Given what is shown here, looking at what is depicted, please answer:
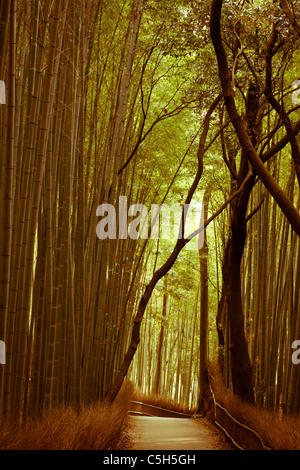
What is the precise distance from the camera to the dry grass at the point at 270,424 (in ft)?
9.13

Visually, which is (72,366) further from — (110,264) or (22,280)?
(110,264)

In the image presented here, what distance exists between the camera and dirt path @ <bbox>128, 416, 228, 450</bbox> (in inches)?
153

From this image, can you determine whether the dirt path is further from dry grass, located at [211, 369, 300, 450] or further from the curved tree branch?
the curved tree branch

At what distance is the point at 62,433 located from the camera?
2377 mm

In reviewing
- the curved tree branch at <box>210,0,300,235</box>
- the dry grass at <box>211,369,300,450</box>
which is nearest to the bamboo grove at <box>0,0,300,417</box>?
the curved tree branch at <box>210,0,300,235</box>

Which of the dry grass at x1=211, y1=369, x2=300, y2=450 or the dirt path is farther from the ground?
the dry grass at x1=211, y1=369, x2=300, y2=450

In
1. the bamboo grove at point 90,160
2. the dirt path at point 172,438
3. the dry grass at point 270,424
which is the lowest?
the dirt path at point 172,438

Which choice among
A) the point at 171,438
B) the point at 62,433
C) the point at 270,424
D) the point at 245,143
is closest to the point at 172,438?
the point at 171,438

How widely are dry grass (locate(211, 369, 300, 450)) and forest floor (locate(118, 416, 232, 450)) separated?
0.28 meters

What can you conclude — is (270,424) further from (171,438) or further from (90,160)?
(90,160)

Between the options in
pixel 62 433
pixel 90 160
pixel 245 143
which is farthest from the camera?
pixel 90 160

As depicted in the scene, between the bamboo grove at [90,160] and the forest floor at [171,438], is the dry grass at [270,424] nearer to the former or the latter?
the forest floor at [171,438]

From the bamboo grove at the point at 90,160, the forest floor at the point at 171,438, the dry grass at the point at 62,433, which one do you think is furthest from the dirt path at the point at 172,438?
the dry grass at the point at 62,433
